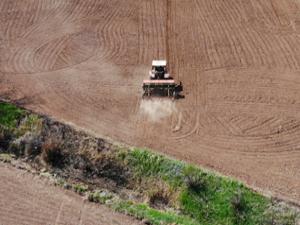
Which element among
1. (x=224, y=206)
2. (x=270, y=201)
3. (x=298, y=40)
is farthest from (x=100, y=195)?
(x=298, y=40)

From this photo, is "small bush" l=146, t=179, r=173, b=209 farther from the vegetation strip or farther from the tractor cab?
the tractor cab

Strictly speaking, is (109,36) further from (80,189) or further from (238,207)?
(238,207)

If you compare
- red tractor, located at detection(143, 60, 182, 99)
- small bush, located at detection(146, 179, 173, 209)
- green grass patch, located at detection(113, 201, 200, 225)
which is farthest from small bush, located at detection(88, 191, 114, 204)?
red tractor, located at detection(143, 60, 182, 99)

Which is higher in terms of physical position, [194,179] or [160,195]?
[194,179]

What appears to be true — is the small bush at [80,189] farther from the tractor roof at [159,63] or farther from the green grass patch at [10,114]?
the tractor roof at [159,63]

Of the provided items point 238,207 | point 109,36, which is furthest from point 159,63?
point 238,207

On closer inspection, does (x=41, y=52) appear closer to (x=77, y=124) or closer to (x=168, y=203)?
(x=77, y=124)
